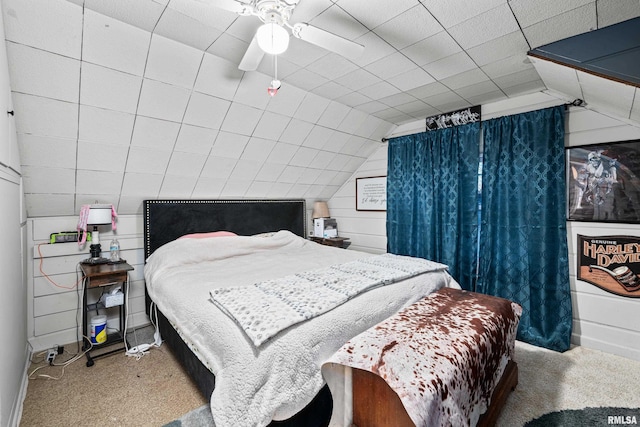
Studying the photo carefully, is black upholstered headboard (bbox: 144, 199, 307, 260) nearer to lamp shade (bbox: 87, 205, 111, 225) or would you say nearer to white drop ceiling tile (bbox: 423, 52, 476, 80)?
lamp shade (bbox: 87, 205, 111, 225)

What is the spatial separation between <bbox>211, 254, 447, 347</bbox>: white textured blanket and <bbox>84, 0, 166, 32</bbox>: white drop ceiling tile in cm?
171

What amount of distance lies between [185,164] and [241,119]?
749mm

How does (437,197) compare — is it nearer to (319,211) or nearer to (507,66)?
(507,66)

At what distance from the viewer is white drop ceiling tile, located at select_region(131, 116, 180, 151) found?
2.40m

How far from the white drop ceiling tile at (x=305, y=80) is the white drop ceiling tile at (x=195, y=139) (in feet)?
2.88

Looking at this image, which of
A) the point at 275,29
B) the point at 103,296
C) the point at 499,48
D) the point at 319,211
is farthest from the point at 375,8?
the point at 103,296

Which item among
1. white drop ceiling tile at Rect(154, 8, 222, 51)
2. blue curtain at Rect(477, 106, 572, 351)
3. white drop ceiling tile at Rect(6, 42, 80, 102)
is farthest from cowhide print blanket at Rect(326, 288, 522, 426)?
white drop ceiling tile at Rect(6, 42, 80, 102)

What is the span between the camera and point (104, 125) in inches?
89.1

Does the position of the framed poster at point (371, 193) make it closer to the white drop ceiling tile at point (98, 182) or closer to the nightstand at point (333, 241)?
the nightstand at point (333, 241)

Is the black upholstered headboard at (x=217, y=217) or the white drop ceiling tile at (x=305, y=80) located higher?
the white drop ceiling tile at (x=305, y=80)

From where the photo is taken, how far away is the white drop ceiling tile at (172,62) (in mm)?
1988

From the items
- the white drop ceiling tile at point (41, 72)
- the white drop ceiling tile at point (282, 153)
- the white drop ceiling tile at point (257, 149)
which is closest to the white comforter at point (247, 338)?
the white drop ceiling tile at point (257, 149)

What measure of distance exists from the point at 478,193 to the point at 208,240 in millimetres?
2963

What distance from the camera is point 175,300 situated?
6.32 feet
